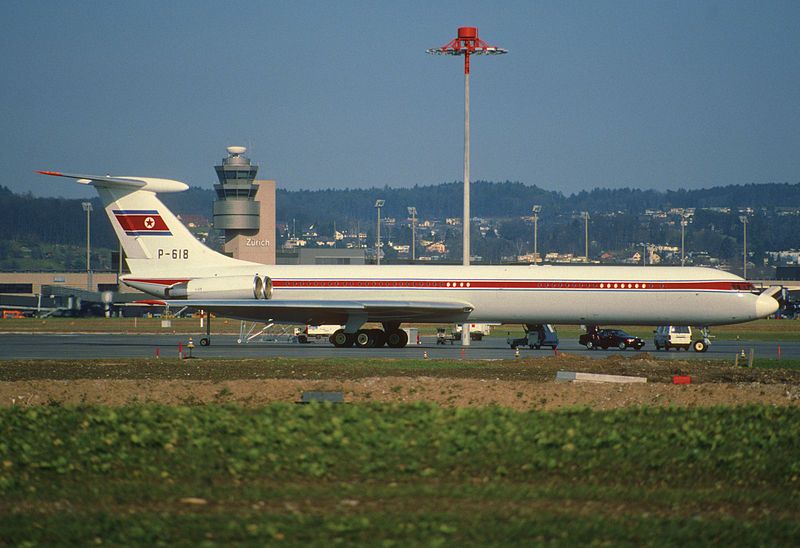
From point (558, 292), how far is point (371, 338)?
8.34 meters

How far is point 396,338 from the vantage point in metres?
46.3

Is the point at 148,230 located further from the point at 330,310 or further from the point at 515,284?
the point at 515,284

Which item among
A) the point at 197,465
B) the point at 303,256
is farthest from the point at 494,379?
the point at 303,256

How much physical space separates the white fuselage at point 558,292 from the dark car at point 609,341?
26.6 feet

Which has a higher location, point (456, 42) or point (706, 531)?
point (456, 42)

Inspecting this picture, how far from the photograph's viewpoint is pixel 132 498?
1215cm

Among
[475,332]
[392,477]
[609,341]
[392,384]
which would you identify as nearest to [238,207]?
[475,332]

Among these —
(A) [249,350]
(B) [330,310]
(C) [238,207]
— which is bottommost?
(A) [249,350]

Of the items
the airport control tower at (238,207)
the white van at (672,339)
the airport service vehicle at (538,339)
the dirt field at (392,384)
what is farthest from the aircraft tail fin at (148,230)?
the airport control tower at (238,207)

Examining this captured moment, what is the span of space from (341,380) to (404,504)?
1556cm

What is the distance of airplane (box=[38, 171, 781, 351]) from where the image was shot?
4359cm

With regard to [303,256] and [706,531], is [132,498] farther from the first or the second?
[303,256]

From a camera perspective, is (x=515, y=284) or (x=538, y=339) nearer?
(x=515, y=284)

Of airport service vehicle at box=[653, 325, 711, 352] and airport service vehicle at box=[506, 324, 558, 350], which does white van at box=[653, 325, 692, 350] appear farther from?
airport service vehicle at box=[506, 324, 558, 350]
